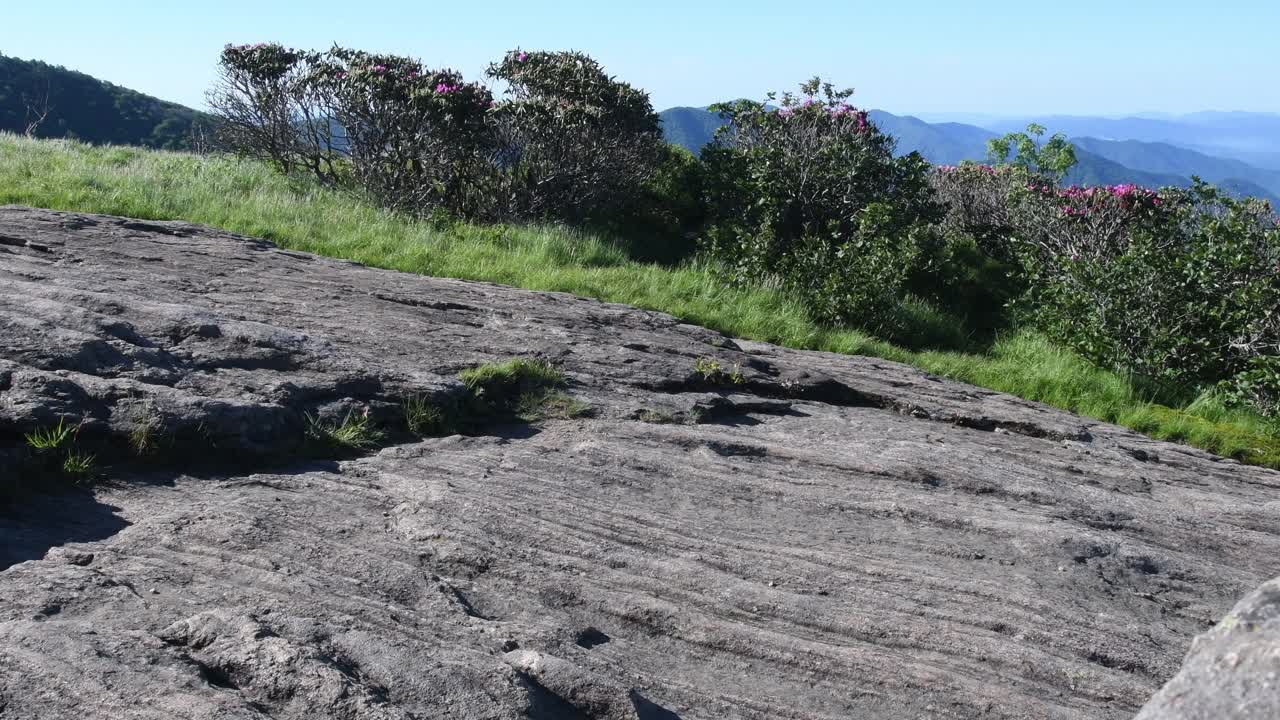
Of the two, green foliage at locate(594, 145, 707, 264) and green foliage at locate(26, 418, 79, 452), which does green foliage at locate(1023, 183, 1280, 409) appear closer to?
green foliage at locate(594, 145, 707, 264)

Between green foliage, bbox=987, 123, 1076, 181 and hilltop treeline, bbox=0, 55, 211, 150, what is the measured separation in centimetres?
2901

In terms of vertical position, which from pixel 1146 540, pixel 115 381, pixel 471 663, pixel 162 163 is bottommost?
pixel 1146 540

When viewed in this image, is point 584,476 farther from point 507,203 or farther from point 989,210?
point 989,210

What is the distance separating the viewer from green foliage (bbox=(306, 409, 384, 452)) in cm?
586

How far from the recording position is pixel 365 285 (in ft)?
29.9

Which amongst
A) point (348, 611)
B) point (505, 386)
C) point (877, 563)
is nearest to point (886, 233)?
point (505, 386)

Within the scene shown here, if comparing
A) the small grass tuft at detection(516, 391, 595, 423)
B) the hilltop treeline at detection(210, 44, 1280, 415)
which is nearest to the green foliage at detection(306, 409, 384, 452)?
the small grass tuft at detection(516, 391, 595, 423)

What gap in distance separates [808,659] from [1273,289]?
367 inches

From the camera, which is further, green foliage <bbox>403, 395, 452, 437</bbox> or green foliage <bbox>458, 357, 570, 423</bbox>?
green foliage <bbox>458, 357, 570, 423</bbox>

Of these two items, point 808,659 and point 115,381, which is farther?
point 115,381

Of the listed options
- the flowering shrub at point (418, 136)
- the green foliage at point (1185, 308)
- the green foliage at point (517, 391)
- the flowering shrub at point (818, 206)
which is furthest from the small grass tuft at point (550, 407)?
the flowering shrub at point (418, 136)

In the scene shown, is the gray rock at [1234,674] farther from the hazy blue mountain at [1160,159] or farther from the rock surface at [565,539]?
the hazy blue mountain at [1160,159]

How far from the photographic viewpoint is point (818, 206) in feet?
49.6

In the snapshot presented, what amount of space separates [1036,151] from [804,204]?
12.1 metres
